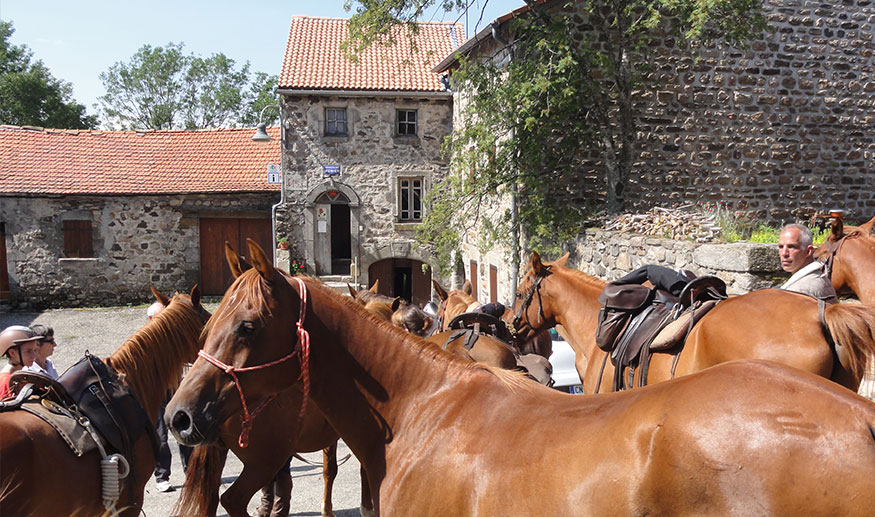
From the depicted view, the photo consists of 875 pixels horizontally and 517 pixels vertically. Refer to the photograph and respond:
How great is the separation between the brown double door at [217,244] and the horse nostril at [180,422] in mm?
18225

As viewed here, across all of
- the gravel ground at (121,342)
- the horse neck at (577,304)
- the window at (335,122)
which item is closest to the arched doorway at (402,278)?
the window at (335,122)

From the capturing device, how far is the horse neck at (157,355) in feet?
13.8

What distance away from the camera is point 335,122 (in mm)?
18766

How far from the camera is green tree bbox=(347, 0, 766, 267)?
396 inches

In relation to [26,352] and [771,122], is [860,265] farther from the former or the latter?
[771,122]

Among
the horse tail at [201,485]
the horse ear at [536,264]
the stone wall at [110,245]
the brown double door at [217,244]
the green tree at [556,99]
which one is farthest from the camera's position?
the brown double door at [217,244]

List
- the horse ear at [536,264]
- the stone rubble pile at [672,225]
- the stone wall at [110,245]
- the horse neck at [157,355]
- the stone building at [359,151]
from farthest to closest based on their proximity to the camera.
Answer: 1. the stone wall at [110,245]
2. the stone building at [359,151]
3. the stone rubble pile at [672,225]
4. the horse ear at [536,264]
5. the horse neck at [157,355]

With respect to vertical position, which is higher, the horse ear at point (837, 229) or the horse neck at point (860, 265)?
the horse ear at point (837, 229)

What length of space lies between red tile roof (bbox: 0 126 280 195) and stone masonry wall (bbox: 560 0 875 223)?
13.1 m

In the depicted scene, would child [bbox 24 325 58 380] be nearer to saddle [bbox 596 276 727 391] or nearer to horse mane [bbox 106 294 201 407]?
horse mane [bbox 106 294 201 407]

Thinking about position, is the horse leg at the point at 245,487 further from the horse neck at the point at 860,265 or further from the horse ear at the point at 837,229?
the horse ear at the point at 837,229

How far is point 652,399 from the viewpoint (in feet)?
6.31

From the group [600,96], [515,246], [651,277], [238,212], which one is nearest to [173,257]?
[238,212]

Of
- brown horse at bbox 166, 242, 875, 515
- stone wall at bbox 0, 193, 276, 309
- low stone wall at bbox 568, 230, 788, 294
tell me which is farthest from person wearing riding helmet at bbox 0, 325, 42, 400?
stone wall at bbox 0, 193, 276, 309
